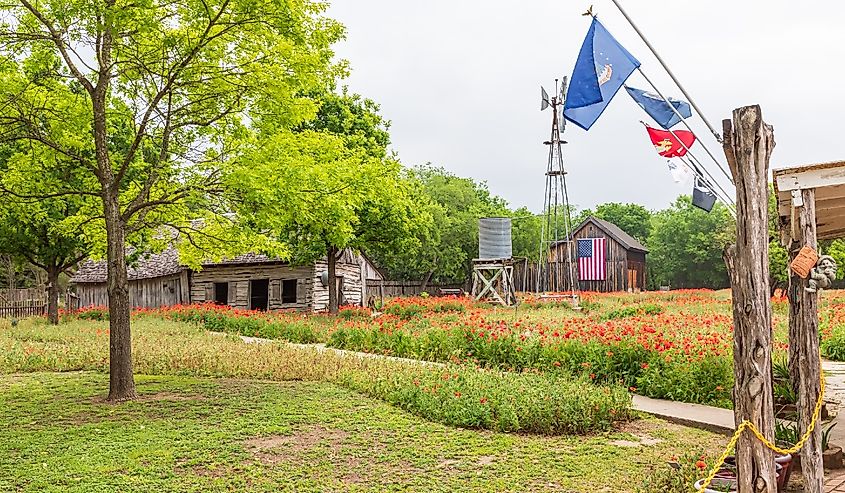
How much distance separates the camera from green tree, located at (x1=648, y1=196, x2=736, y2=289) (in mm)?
49000

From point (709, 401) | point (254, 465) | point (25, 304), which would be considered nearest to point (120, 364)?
point (254, 465)

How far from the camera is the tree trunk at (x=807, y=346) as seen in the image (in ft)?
17.4

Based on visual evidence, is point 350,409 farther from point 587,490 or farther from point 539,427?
point 587,490

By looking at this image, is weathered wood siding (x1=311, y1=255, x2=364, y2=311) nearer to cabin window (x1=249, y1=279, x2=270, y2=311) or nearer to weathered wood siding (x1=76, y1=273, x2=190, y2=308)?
cabin window (x1=249, y1=279, x2=270, y2=311)

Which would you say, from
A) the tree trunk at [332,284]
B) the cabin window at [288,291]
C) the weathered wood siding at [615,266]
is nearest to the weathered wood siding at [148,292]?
the cabin window at [288,291]

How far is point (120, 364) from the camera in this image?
430 inches

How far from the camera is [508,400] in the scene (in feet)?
30.2

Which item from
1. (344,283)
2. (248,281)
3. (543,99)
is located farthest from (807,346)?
(344,283)

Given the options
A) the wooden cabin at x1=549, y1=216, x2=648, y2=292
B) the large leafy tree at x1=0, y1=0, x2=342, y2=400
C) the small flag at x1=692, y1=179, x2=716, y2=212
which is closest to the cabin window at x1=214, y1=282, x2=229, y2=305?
the large leafy tree at x1=0, y1=0, x2=342, y2=400

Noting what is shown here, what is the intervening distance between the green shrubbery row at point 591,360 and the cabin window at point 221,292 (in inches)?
677

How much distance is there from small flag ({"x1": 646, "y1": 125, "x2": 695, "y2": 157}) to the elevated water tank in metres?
18.9

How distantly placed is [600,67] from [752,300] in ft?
13.1

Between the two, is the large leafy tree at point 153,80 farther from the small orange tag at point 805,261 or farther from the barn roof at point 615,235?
the barn roof at point 615,235

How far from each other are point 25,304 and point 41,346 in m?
15.1
